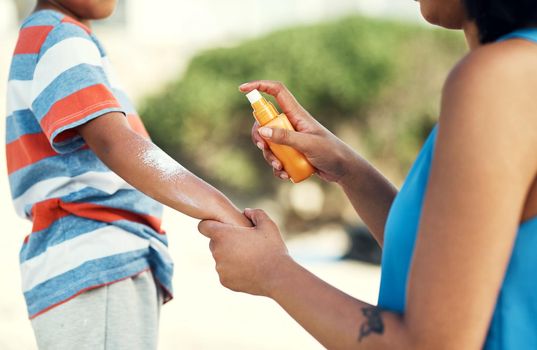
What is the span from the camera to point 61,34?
2000 mm

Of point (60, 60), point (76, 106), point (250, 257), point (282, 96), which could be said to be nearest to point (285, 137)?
point (282, 96)

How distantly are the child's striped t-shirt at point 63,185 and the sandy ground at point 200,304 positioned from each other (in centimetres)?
217

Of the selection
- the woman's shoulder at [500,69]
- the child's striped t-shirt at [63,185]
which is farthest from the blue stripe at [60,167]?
the woman's shoulder at [500,69]

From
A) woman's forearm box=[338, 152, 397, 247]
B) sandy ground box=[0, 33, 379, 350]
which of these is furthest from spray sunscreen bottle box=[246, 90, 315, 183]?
sandy ground box=[0, 33, 379, 350]

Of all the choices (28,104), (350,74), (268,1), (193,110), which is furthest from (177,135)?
(28,104)

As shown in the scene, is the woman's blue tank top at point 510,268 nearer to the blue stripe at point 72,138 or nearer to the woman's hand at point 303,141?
the woman's hand at point 303,141

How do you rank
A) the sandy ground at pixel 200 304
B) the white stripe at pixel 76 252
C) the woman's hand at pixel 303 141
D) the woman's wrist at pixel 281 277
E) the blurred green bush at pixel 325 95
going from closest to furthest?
the woman's wrist at pixel 281 277
the woman's hand at pixel 303 141
the white stripe at pixel 76 252
the sandy ground at pixel 200 304
the blurred green bush at pixel 325 95

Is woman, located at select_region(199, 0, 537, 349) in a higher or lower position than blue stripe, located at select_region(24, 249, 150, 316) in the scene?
higher

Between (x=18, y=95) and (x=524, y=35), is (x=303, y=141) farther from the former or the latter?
(x=18, y=95)

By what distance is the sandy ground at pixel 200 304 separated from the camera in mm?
4332

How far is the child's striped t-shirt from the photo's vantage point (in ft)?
6.38

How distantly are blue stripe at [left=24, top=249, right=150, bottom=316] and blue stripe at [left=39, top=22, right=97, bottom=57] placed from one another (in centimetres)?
61

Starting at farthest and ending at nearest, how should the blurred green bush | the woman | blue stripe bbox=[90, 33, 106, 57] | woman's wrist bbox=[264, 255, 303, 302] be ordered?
the blurred green bush
blue stripe bbox=[90, 33, 106, 57]
woman's wrist bbox=[264, 255, 303, 302]
the woman

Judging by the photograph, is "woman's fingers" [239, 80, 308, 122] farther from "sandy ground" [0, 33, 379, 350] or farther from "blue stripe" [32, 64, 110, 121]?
"sandy ground" [0, 33, 379, 350]
